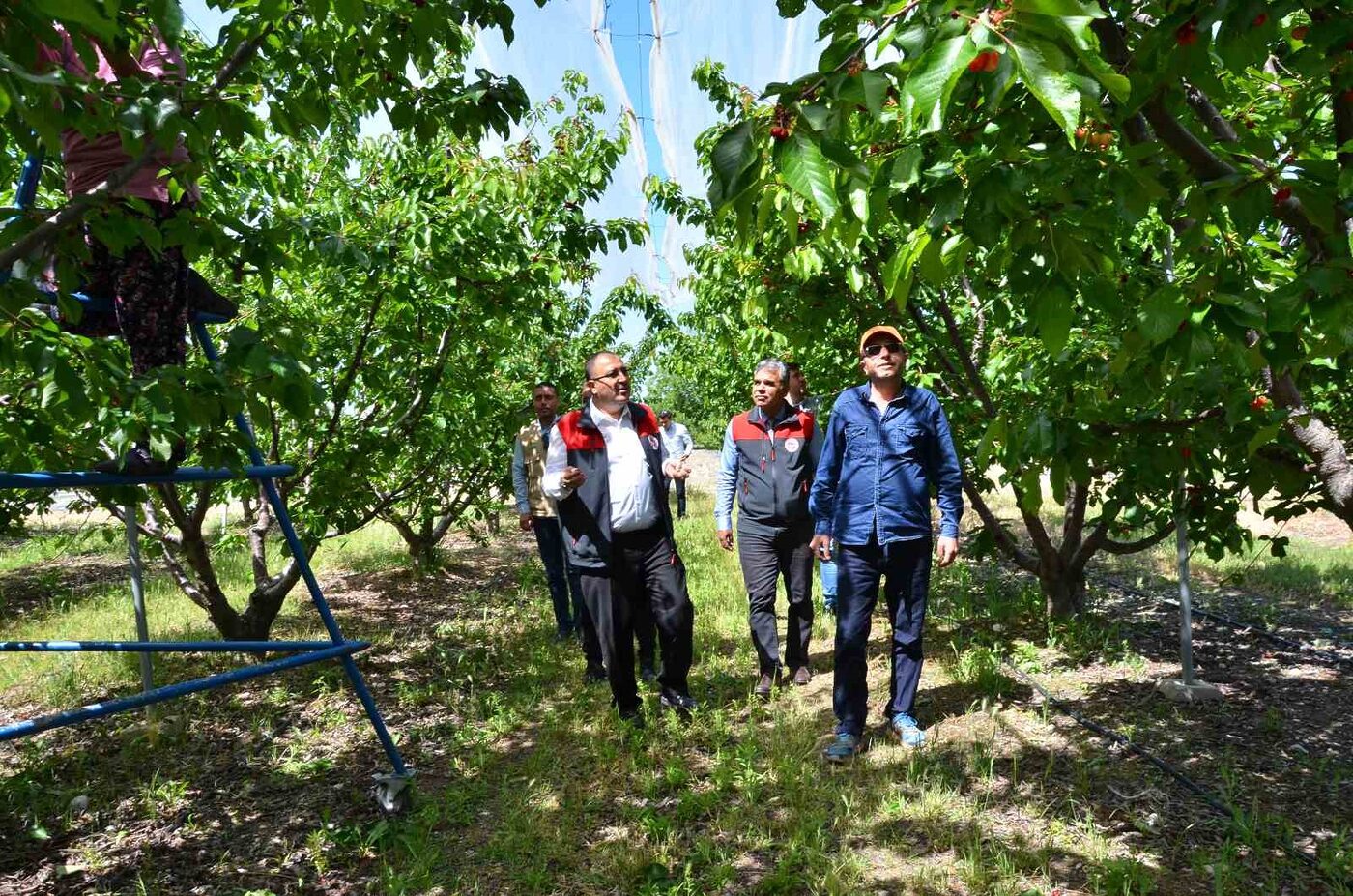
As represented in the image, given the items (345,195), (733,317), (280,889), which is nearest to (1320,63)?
(280,889)

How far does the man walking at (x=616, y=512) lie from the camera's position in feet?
12.6

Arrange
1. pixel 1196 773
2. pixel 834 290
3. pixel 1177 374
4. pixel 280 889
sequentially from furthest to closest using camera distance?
pixel 834 290 → pixel 1196 773 → pixel 280 889 → pixel 1177 374

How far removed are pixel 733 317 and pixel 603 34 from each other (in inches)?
252

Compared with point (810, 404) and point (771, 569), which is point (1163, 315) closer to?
point (771, 569)

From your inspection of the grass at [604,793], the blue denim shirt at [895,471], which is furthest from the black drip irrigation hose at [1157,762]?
the blue denim shirt at [895,471]

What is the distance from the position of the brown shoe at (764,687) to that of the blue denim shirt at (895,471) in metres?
1.20

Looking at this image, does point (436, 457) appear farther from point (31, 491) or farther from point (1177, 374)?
point (1177, 374)

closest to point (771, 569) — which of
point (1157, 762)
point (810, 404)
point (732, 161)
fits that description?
point (810, 404)

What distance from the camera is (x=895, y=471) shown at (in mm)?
3539

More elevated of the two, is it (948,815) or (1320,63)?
(1320,63)

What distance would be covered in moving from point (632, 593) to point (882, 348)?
5.53 ft

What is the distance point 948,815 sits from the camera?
3.08m

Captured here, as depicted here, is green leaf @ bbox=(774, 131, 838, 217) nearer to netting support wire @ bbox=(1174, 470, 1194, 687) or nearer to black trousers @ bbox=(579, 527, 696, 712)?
black trousers @ bbox=(579, 527, 696, 712)

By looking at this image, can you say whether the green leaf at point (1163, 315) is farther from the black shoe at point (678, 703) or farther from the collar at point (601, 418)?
the black shoe at point (678, 703)
